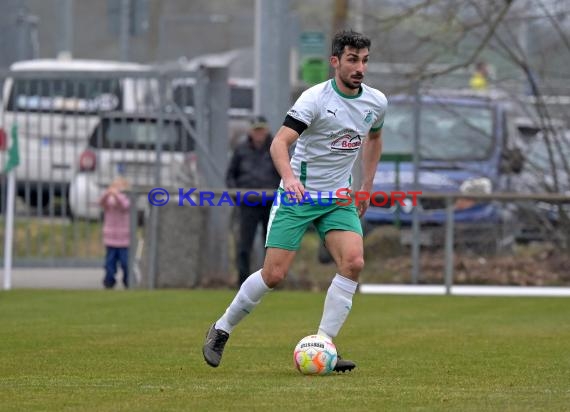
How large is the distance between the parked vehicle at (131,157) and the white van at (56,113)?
0.20 metres

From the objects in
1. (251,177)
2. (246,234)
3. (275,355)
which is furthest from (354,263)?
(251,177)

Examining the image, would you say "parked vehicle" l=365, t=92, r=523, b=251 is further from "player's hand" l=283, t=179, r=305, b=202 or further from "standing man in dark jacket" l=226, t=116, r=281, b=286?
"player's hand" l=283, t=179, r=305, b=202

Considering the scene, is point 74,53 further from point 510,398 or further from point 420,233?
point 510,398

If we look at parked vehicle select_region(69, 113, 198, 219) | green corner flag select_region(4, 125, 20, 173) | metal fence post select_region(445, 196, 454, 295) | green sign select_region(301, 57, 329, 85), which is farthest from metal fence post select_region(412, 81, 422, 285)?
green corner flag select_region(4, 125, 20, 173)

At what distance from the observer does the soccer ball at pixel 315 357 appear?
362 inches

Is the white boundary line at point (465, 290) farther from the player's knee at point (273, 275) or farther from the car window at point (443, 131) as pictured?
the player's knee at point (273, 275)

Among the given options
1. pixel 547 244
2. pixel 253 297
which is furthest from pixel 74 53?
pixel 253 297

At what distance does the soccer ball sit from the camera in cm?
920

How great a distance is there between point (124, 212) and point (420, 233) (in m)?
3.82

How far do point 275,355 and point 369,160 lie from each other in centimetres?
174

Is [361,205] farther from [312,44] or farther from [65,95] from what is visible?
[312,44]

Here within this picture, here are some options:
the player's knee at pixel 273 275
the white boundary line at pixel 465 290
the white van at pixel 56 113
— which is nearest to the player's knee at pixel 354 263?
the player's knee at pixel 273 275

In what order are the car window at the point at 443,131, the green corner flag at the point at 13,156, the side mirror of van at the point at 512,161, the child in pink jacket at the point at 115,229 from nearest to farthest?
the green corner flag at the point at 13,156, the child in pink jacket at the point at 115,229, the side mirror of van at the point at 512,161, the car window at the point at 443,131

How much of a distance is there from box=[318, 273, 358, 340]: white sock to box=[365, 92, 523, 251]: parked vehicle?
10788 mm
